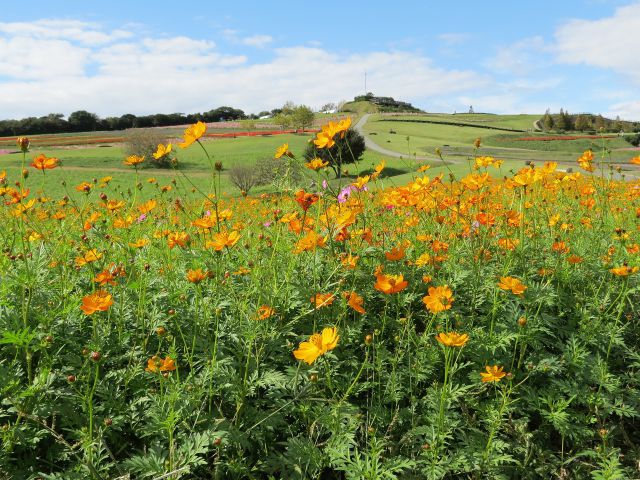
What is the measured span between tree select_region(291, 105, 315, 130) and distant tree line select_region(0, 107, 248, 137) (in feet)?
51.7

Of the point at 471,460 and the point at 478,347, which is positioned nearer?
the point at 471,460

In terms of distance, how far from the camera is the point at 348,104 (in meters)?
82.1

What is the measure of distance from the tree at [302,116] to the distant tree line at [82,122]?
51.7ft

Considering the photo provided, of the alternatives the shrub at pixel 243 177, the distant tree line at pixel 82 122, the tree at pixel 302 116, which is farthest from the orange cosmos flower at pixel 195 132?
the distant tree line at pixel 82 122

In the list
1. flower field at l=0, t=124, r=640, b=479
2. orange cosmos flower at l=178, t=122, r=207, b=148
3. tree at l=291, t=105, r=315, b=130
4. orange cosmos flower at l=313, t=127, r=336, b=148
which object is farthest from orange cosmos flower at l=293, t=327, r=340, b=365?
tree at l=291, t=105, r=315, b=130

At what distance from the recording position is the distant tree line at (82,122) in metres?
43.5

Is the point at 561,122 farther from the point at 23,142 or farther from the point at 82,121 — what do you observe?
the point at 23,142

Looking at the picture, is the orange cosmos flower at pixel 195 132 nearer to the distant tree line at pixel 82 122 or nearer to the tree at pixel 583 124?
the distant tree line at pixel 82 122

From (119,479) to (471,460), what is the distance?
A: 4.02ft

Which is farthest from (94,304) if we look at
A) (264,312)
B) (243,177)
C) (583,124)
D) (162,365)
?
(583,124)

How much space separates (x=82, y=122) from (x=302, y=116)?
946 inches

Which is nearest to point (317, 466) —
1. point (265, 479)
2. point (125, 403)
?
point (265, 479)

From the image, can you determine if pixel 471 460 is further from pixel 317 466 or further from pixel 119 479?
pixel 119 479

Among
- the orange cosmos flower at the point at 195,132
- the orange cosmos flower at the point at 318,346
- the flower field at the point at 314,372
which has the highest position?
the orange cosmos flower at the point at 195,132
